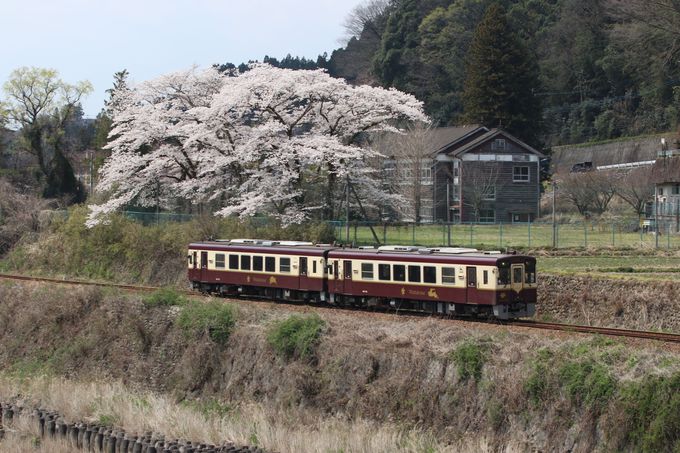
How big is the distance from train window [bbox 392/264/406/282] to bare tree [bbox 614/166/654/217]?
3019 cm

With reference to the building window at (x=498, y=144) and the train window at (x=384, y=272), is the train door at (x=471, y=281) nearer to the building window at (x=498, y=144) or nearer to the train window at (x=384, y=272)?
the train window at (x=384, y=272)

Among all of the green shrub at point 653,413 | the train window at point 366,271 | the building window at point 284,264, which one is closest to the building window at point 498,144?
the building window at point 284,264

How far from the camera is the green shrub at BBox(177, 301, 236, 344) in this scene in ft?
76.4

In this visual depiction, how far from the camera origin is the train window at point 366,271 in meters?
25.7

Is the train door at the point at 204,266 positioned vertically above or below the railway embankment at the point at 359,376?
above

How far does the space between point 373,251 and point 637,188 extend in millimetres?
31511

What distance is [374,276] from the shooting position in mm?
25625

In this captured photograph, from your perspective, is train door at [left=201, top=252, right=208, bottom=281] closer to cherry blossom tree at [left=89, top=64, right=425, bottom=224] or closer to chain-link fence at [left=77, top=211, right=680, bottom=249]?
cherry blossom tree at [left=89, top=64, right=425, bottom=224]

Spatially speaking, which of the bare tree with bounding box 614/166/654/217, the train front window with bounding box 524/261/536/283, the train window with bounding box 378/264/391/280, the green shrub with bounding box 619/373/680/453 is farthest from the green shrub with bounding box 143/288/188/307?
the bare tree with bounding box 614/166/654/217

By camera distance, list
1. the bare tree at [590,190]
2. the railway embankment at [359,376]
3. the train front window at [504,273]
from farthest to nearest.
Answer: the bare tree at [590,190] → the train front window at [504,273] → the railway embankment at [359,376]

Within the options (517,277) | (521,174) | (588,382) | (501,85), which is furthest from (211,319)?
(501,85)

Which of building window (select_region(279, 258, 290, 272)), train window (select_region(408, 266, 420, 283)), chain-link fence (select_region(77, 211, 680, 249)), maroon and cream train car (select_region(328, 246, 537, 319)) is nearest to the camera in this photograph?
maroon and cream train car (select_region(328, 246, 537, 319))

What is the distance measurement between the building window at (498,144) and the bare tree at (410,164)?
3.96 m

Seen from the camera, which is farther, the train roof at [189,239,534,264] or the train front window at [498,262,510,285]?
the train roof at [189,239,534,264]
